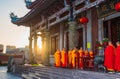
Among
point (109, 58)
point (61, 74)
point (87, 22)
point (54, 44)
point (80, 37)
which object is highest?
point (87, 22)

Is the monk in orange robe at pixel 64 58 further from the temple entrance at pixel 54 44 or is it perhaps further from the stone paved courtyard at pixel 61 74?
the temple entrance at pixel 54 44

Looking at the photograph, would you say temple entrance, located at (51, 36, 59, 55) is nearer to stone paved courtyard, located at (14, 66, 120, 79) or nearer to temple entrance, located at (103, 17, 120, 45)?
stone paved courtyard, located at (14, 66, 120, 79)

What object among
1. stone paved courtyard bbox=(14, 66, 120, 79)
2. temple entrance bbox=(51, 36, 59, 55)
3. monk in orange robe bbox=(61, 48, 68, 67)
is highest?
temple entrance bbox=(51, 36, 59, 55)

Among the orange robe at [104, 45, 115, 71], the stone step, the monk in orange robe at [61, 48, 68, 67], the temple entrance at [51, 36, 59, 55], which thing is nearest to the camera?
the stone step

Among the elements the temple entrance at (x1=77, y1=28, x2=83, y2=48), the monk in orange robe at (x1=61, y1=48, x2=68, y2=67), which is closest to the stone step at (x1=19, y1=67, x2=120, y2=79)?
the monk in orange robe at (x1=61, y1=48, x2=68, y2=67)

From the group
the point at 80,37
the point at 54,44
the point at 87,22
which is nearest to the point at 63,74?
the point at 87,22

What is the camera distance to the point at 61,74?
934cm

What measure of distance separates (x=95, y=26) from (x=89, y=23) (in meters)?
0.45

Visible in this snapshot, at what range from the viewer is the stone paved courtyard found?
270 inches

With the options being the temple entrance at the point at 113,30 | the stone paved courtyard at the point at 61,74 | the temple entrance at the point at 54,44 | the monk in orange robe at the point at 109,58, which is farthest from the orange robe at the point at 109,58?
the temple entrance at the point at 54,44

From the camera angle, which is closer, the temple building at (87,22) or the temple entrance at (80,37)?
the temple building at (87,22)

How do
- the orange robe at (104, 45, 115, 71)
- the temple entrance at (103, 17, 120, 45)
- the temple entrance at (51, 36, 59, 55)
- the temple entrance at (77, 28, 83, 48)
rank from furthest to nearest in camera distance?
1. the temple entrance at (51, 36, 59, 55)
2. the temple entrance at (77, 28, 83, 48)
3. the temple entrance at (103, 17, 120, 45)
4. the orange robe at (104, 45, 115, 71)

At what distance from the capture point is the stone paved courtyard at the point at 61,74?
22.5 feet

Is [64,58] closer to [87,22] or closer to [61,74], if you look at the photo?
[87,22]
